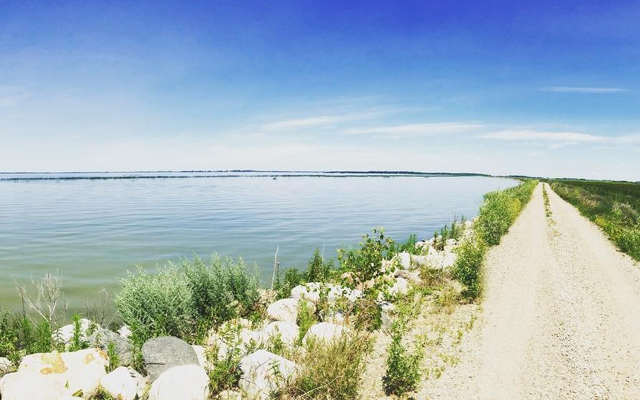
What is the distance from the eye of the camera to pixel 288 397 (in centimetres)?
538

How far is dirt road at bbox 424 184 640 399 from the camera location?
20.2 feet

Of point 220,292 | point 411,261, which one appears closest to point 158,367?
point 220,292

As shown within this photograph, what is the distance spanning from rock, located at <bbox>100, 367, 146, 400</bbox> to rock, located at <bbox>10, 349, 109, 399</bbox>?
0.19m

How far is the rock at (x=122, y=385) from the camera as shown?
16.9ft

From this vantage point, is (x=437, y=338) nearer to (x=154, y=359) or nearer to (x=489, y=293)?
(x=489, y=293)

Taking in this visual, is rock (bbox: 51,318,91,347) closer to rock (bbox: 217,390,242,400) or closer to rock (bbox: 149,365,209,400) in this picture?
rock (bbox: 149,365,209,400)

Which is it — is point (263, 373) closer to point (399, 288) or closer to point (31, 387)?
point (31, 387)

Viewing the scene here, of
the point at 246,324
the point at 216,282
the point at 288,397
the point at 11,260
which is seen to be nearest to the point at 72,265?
the point at 11,260

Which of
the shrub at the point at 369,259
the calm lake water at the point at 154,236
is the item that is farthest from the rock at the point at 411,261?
the calm lake water at the point at 154,236

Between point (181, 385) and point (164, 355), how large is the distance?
1.02 metres

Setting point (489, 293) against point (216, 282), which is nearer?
point (216, 282)

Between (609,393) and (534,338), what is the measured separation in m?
1.91

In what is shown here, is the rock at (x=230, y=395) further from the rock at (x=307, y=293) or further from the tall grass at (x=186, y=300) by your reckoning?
the rock at (x=307, y=293)

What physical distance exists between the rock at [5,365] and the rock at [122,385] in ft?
6.18
